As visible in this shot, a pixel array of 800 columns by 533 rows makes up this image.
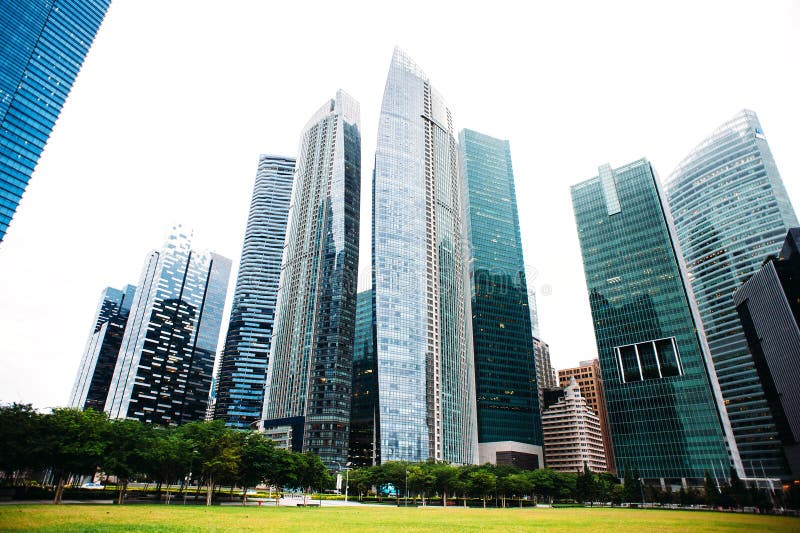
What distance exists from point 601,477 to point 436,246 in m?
101

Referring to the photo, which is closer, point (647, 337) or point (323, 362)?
point (647, 337)

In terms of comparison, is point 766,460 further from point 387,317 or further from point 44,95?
point 44,95

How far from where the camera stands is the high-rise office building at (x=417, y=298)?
505ft

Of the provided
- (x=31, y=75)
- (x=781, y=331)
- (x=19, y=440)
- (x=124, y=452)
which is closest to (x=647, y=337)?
(x=781, y=331)

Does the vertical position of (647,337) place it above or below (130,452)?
above

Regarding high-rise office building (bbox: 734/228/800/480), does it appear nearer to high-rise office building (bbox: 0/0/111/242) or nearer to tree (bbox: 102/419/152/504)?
tree (bbox: 102/419/152/504)

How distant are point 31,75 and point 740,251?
259 m

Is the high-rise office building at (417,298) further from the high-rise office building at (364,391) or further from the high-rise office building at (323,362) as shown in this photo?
the high-rise office building at (323,362)

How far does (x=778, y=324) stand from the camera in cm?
8825

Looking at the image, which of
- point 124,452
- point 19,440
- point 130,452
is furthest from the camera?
point 130,452

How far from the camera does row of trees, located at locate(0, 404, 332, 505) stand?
45.0m

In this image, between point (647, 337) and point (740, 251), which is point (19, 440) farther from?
point (740, 251)

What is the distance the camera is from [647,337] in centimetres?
14462

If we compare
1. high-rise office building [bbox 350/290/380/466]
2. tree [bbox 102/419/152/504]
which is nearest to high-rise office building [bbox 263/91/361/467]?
high-rise office building [bbox 350/290/380/466]
